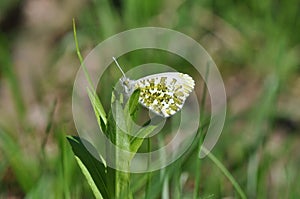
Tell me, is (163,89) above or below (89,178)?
above

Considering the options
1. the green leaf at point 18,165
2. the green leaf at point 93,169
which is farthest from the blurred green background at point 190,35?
the green leaf at point 93,169

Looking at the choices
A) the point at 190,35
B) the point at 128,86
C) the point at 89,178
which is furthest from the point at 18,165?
the point at 190,35

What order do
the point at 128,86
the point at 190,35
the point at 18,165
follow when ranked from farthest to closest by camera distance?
the point at 190,35 < the point at 18,165 < the point at 128,86

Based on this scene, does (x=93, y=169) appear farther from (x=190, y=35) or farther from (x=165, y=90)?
(x=190, y=35)

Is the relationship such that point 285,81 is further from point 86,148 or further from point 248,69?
point 86,148

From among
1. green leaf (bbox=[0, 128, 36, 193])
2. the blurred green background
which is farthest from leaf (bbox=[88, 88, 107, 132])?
the blurred green background

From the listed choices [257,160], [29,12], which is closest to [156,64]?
[257,160]

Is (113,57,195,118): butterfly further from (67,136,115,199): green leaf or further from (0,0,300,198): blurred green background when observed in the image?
(0,0,300,198): blurred green background

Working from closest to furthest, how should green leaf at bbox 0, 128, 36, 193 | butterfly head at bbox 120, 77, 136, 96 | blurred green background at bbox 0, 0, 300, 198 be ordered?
butterfly head at bbox 120, 77, 136, 96
green leaf at bbox 0, 128, 36, 193
blurred green background at bbox 0, 0, 300, 198
